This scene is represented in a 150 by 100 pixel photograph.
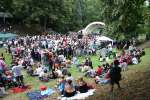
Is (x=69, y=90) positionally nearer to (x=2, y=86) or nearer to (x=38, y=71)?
(x=2, y=86)

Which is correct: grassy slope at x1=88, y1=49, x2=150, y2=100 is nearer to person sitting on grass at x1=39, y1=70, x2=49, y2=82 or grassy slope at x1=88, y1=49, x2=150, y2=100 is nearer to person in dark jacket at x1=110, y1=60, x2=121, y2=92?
person in dark jacket at x1=110, y1=60, x2=121, y2=92

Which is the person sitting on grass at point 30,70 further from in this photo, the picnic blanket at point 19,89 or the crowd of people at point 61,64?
the picnic blanket at point 19,89

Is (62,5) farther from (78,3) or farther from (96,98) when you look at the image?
(96,98)

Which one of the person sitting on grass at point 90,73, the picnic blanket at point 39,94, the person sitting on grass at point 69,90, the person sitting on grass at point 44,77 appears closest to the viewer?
the person sitting on grass at point 69,90

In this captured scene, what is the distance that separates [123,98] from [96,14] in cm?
6896

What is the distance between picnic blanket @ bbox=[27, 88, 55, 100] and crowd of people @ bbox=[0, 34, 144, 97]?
0.62 m

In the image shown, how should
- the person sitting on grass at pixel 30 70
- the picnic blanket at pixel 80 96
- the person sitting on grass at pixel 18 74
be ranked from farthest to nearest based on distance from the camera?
the person sitting on grass at pixel 30 70, the person sitting on grass at pixel 18 74, the picnic blanket at pixel 80 96

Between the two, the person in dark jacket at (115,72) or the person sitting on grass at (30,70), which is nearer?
the person in dark jacket at (115,72)

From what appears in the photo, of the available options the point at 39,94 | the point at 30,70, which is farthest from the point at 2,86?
the point at 30,70

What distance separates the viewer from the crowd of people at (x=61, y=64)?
2158cm

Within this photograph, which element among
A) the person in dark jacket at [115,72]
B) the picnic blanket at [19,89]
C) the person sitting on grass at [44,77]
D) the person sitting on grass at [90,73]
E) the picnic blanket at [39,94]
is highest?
the person in dark jacket at [115,72]

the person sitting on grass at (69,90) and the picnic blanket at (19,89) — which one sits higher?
the person sitting on grass at (69,90)

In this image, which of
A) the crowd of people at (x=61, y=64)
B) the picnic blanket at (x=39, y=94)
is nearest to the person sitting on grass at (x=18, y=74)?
the crowd of people at (x=61, y=64)

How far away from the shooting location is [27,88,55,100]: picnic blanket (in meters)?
22.5
